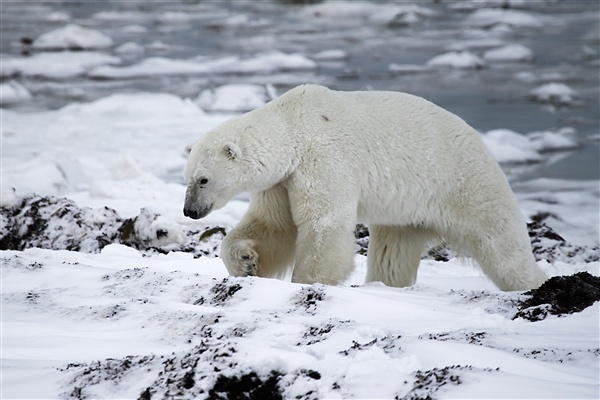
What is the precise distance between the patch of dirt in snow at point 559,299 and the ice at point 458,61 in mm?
17764

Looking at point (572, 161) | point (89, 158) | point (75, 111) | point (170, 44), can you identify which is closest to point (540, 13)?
point (170, 44)

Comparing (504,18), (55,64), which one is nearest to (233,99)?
(55,64)

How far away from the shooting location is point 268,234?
4.64 meters

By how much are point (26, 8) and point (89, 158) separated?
1978cm

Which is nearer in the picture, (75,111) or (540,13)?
(75,111)

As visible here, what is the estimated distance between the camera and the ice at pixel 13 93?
16.0 metres

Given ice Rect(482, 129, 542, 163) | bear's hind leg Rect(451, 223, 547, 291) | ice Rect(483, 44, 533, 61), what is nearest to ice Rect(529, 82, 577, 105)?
ice Rect(482, 129, 542, 163)

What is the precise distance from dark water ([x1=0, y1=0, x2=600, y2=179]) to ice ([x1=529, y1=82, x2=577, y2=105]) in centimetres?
25

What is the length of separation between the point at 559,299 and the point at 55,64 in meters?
18.6

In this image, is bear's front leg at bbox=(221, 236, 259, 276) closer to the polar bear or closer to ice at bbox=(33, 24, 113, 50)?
the polar bear

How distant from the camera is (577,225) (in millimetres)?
9891

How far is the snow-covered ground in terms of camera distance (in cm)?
233

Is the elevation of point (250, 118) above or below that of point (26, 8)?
below

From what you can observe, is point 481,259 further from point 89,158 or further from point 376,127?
point 89,158
